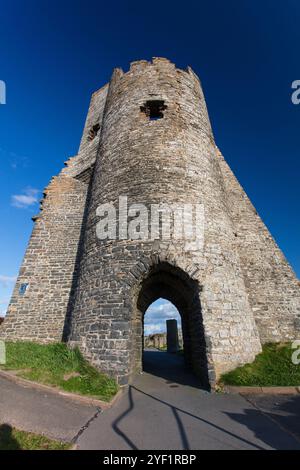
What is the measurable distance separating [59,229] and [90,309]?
5687 mm

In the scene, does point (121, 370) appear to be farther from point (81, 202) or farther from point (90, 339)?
point (81, 202)

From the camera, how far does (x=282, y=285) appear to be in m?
9.39

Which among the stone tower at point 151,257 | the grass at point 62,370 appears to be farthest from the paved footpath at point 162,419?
the stone tower at point 151,257

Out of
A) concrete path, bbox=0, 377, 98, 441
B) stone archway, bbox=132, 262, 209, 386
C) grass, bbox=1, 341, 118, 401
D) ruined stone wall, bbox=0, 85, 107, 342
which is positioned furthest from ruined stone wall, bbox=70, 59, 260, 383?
ruined stone wall, bbox=0, 85, 107, 342

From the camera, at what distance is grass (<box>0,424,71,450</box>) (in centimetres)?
316

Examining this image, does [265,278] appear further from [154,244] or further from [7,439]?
[7,439]

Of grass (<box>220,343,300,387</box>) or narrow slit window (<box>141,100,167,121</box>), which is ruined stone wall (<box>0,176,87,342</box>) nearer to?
narrow slit window (<box>141,100,167,121</box>)

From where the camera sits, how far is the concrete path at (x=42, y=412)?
3.68m

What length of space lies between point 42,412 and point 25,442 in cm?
98

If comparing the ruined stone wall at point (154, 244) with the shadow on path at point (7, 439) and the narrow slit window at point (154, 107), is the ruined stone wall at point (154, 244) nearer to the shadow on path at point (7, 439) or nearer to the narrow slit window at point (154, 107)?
the narrow slit window at point (154, 107)

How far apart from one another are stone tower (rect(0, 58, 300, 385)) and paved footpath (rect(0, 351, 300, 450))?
40.9 inches
